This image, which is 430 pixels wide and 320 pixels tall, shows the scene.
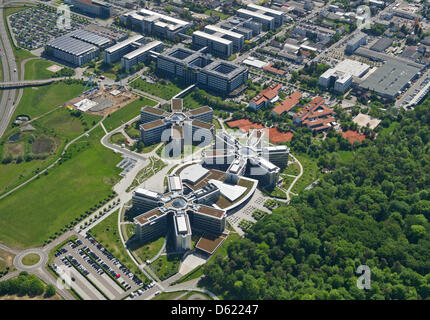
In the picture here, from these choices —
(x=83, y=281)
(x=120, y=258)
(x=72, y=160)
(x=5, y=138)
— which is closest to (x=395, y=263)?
(x=120, y=258)

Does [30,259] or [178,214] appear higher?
[178,214]

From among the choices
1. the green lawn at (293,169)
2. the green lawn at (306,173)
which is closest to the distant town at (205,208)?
the green lawn at (306,173)

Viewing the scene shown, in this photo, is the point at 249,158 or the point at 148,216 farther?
the point at 249,158

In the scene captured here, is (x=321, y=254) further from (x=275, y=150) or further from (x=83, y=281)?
(x=83, y=281)

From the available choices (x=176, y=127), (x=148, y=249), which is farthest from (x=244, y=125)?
(x=148, y=249)

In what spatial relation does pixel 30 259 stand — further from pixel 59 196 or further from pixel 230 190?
pixel 230 190

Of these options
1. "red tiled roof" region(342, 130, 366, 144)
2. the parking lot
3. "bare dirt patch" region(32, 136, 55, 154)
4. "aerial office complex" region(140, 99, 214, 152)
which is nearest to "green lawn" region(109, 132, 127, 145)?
"aerial office complex" region(140, 99, 214, 152)

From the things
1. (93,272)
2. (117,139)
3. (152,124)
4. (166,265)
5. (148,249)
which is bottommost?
(93,272)
